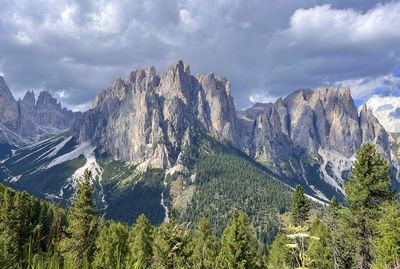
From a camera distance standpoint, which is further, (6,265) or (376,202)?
(376,202)

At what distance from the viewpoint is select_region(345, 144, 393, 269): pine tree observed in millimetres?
37447

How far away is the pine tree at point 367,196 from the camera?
123 feet

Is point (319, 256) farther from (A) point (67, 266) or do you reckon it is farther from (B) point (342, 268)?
(A) point (67, 266)

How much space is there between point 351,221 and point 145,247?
→ 3662 cm

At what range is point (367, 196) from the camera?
37625mm

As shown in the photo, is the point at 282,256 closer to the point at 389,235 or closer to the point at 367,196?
the point at 367,196

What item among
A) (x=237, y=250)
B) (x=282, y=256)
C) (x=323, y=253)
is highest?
(x=237, y=250)

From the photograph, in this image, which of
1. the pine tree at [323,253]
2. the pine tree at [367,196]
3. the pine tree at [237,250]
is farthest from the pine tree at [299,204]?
the pine tree at [367,196]

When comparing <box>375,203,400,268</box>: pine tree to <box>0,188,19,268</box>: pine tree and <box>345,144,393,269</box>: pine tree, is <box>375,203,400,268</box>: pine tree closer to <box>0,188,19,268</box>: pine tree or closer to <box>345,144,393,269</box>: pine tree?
<box>345,144,393,269</box>: pine tree

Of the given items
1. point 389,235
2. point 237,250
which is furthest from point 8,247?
point 237,250

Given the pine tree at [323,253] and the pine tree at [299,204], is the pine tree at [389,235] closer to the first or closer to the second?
the pine tree at [323,253]

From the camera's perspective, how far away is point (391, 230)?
33781 mm

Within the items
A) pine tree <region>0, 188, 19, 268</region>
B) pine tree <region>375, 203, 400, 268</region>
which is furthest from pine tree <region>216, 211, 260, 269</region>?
pine tree <region>0, 188, 19, 268</region>

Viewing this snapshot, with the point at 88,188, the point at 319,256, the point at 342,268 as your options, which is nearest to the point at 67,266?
the point at 88,188
